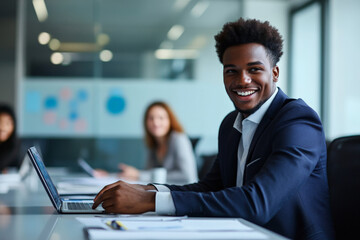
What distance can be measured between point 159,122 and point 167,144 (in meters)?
0.23

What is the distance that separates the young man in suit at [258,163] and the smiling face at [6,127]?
301 centimetres

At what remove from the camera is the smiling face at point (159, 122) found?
14.8ft

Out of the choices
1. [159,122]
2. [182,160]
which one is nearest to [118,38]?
[159,122]

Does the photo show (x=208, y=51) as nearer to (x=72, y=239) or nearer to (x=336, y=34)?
(x=336, y=34)

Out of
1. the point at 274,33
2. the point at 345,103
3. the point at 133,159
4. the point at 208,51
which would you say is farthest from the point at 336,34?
the point at 274,33

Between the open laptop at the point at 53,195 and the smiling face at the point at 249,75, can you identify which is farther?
the smiling face at the point at 249,75

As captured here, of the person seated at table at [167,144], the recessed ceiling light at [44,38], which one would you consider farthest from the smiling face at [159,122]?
the recessed ceiling light at [44,38]

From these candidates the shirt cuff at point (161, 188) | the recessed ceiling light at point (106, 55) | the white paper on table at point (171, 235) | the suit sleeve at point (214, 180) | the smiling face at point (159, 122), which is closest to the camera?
the white paper on table at point (171, 235)

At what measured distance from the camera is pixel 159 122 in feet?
14.8

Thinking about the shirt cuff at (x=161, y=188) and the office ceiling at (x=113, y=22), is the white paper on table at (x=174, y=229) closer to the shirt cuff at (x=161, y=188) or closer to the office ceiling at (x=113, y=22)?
Result: the shirt cuff at (x=161, y=188)

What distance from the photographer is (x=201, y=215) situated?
1511 millimetres

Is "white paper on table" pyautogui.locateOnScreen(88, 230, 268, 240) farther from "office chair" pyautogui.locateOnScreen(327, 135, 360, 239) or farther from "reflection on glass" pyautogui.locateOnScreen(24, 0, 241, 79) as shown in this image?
"reflection on glass" pyautogui.locateOnScreen(24, 0, 241, 79)

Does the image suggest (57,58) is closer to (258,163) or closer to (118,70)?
(118,70)

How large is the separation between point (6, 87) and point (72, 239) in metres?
5.99
